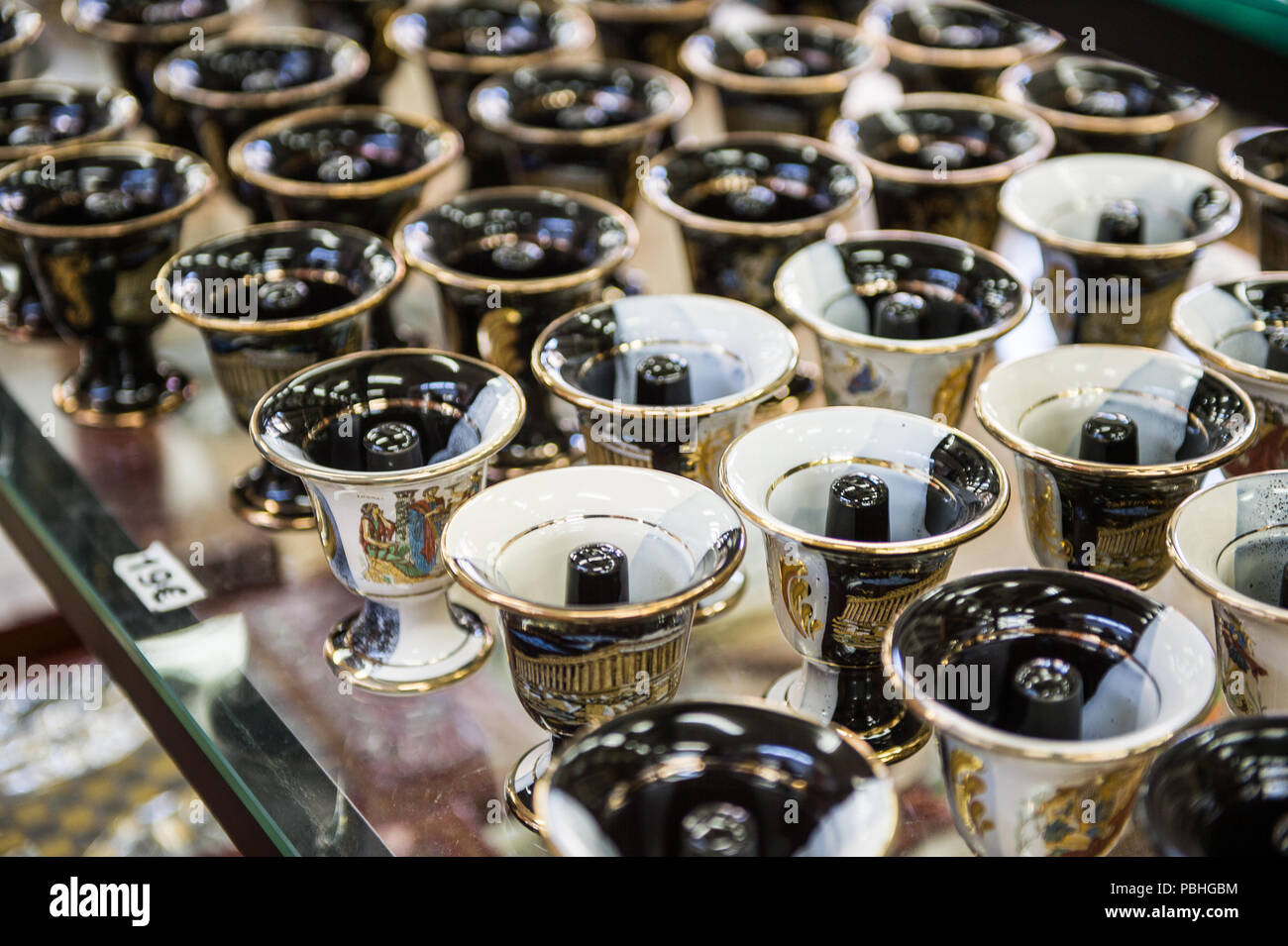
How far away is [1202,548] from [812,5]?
5.63ft

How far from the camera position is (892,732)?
1.32 m

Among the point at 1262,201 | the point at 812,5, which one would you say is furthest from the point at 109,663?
the point at 812,5

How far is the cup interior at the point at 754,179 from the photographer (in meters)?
1.84

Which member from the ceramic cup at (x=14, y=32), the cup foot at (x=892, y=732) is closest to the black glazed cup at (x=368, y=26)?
the ceramic cup at (x=14, y=32)

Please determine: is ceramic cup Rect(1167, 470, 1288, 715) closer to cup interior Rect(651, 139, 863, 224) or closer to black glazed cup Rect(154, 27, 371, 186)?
cup interior Rect(651, 139, 863, 224)

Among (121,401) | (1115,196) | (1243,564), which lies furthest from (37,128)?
(1243,564)

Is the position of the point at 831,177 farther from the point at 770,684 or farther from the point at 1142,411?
the point at 770,684

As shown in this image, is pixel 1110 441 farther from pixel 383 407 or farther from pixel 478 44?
pixel 478 44

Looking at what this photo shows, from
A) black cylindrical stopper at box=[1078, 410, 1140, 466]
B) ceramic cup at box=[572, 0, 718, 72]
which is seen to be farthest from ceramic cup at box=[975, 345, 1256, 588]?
ceramic cup at box=[572, 0, 718, 72]

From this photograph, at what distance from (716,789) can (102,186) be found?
1361mm

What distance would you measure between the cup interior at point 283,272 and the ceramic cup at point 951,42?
970 mm

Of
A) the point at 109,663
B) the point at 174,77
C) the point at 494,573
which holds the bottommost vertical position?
the point at 109,663

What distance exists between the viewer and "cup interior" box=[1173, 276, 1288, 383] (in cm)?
145

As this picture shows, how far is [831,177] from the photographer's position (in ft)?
6.05
